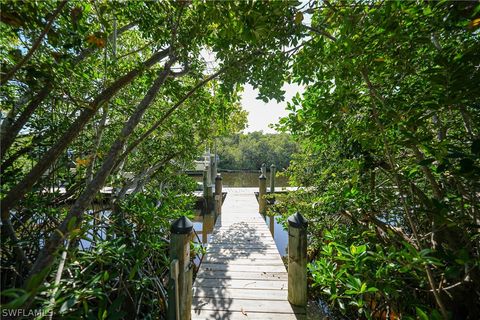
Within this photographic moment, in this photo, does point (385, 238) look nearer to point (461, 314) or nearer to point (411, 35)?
point (461, 314)

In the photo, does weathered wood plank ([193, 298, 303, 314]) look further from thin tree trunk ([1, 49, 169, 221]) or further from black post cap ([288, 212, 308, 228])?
thin tree trunk ([1, 49, 169, 221])

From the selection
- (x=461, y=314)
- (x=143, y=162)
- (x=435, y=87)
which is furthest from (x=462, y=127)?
(x=143, y=162)

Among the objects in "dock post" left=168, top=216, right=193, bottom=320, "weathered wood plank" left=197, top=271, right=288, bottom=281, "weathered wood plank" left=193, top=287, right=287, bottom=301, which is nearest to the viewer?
"dock post" left=168, top=216, right=193, bottom=320

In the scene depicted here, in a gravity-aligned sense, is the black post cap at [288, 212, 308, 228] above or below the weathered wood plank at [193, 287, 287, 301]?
above

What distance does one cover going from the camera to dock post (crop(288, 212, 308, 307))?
235cm

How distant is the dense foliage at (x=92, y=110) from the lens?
1.19 m

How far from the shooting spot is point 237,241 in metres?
4.38

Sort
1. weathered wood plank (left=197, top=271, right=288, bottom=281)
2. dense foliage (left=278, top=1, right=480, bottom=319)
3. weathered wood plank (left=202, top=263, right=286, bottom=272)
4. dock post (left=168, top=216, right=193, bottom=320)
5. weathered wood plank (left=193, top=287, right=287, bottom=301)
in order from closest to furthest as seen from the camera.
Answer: dense foliage (left=278, top=1, right=480, bottom=319) < dock post (left=168, top=216, right=193, bottom=320) < weathered wood plank (left=193, top=287, right=287, bottom=301) < weathered wood plank (left=197, top=271, right=288, bottom=281) < weathered wood plank (left=202, top=263, right=286, bottom=272)

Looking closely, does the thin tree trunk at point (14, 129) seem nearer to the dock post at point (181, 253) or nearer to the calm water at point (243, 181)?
the dock post at point (181, 253)

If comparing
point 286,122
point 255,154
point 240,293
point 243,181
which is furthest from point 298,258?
point 255,154

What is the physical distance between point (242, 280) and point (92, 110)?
2758 millimetres

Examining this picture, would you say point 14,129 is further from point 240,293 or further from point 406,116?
point 240,293

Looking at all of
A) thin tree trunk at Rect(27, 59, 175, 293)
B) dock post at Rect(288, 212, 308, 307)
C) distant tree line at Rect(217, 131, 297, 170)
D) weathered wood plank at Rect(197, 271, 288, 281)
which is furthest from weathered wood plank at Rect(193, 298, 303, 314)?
distant tree line at Rect(217, 131, 297, 170)

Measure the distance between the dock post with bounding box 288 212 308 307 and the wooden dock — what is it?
0.55ft
